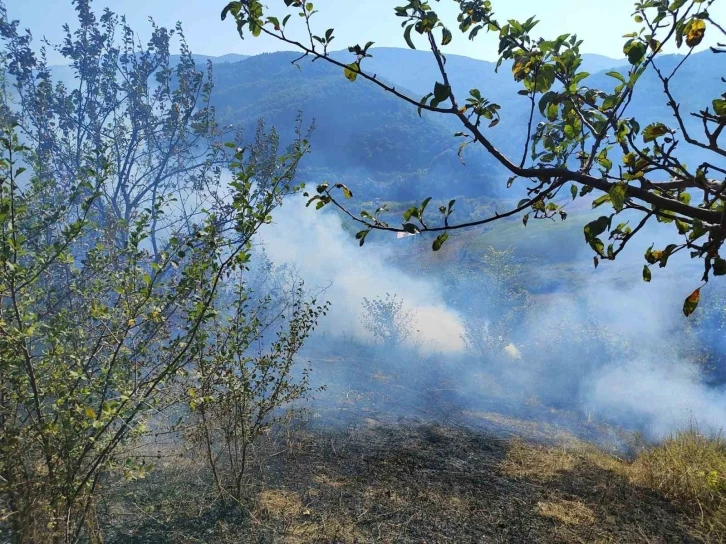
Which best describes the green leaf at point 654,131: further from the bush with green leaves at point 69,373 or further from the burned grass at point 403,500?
the burned grass at point 403,500

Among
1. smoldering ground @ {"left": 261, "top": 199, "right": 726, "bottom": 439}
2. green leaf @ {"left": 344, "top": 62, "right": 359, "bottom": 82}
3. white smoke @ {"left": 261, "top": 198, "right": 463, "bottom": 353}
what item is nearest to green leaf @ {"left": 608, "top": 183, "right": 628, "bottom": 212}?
green leaf @ {"left": 344, "top": 62, "right": 359, "bottom": 82}

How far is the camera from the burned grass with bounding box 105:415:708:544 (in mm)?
3604

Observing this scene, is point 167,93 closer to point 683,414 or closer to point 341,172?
point 683,414

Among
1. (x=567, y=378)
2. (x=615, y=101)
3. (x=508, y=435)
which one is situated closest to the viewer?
(x=615, y=101)

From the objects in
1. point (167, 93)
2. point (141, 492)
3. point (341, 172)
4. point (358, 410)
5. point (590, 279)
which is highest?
point (341, 172)

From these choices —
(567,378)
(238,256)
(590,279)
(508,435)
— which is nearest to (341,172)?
(590,279)

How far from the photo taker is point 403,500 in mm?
4117

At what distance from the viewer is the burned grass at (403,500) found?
11.8 ft

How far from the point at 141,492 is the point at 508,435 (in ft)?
15.2

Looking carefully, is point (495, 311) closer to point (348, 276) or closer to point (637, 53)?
point (348, 276)

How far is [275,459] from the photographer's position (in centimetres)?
500

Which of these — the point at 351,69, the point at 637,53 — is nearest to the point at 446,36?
the point at 351,69

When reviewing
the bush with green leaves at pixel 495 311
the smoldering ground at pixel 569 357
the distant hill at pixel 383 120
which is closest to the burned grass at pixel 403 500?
the smoldering ground at pixel 569 357

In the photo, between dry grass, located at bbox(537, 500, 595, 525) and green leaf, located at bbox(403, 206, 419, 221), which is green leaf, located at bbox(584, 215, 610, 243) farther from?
dry grass, located at bbox(537, 500, 595, 525)
